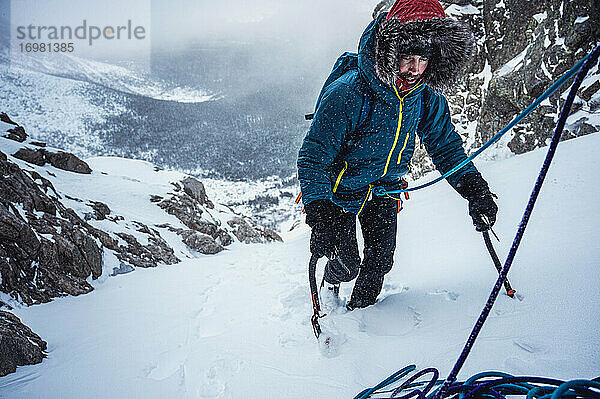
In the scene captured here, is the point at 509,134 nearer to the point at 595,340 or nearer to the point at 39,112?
the point at 595,340

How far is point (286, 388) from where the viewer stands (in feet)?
5.94

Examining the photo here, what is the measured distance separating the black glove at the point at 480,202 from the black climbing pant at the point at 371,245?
528 mm

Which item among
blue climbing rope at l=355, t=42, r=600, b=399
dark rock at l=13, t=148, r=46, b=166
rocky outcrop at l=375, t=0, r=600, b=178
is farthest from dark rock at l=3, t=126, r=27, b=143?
blue climbing rope at l=355, t=42, r=600, b=399

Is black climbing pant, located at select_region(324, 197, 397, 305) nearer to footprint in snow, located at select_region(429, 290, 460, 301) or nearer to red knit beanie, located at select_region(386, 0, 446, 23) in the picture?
footprint in snow, located at select_region(429, 290, 460, 301)

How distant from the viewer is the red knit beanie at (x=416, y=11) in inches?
69.9

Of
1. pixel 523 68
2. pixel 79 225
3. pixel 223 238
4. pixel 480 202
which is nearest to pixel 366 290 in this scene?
pixel 480 202

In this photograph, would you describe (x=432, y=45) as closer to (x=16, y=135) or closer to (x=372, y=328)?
(x=372, y=328)

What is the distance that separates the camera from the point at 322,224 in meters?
2.20

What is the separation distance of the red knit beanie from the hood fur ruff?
0.09 ft

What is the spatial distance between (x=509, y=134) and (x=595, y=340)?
11.8 m

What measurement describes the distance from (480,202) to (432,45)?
1106 millimetres

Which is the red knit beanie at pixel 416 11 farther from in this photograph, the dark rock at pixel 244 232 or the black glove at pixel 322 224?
the dark rock at pixel 244 232

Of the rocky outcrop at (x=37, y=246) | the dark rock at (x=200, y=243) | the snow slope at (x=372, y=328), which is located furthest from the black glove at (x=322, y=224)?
the dark rock at (x=200, y=243)

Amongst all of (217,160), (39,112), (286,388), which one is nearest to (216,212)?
(286,388)
